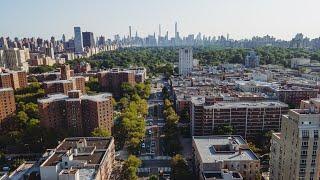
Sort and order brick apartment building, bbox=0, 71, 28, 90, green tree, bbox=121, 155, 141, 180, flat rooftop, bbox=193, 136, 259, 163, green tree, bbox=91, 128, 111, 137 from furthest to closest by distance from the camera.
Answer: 1. brick apartment building, bbox=0, 71, 28, 90
2. green tree, bbox=91, 128, 111, 137
3. green tree, bbox=121, 155, 141, 180
4. flat rooftop, bbox=193, 136, 259, 163

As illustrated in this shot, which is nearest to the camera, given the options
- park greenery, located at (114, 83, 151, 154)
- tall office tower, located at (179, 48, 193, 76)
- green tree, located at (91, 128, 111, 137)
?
park greenery, located at (114, 83, 151, 154)

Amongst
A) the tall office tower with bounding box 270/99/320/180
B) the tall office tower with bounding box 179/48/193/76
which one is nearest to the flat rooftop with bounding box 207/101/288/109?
the tall office tower with bounding box 270/99/320/180

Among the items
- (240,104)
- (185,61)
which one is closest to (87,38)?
(185,61)

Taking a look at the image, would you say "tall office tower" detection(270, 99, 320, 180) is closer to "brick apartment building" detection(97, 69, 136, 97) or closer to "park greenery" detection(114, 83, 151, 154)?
"park greenery" detection(114, 83, 151, 154)

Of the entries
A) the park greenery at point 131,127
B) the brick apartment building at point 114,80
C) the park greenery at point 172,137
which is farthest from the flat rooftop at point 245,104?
the brick apartment building at point 114,80

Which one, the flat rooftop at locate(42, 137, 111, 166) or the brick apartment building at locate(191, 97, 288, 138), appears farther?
the brick apartment building at locate(191, 97, 288, 138)

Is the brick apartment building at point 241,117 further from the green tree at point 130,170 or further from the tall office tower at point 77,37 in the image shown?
the tall office tower at point 77,37

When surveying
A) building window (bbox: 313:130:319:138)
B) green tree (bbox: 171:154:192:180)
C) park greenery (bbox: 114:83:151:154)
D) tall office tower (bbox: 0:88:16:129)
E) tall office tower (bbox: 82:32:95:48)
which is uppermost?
tall office tower (bbox: 82:32:95:48)

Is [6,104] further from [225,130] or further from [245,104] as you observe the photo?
[245,104]
